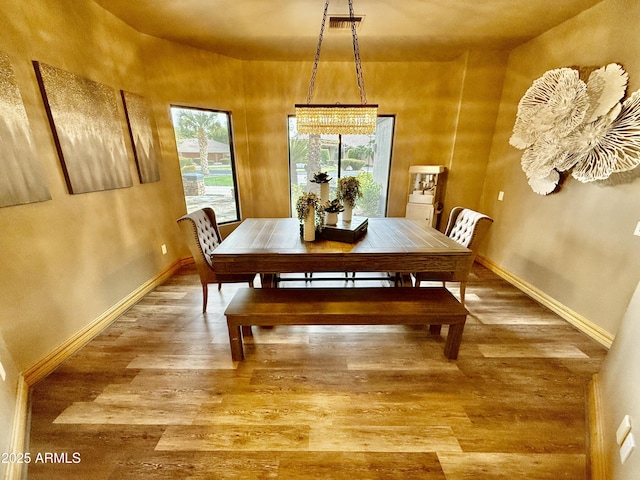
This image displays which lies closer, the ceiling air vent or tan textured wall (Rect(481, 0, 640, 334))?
tan textured wall (Rect(481, 0, 640, 334))

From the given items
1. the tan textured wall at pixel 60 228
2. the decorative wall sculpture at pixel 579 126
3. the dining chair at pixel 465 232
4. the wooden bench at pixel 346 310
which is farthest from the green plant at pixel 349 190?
the tan textured wall at pixel 60 228

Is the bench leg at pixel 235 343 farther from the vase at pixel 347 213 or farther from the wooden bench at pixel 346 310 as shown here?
the vase at pixel 347 213

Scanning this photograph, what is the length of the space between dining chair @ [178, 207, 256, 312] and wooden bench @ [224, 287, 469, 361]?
1.50ft

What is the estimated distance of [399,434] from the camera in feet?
4.84

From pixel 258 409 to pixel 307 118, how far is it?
227 cm

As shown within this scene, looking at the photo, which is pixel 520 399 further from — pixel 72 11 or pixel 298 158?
pixel 72 11

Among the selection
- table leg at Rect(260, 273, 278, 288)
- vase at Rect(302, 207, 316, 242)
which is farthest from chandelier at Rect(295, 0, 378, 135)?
table leg at Rect(260, 273, 278, 288)

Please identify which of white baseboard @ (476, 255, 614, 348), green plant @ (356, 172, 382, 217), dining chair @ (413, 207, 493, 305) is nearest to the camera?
white baseboard @ (476, 255, 614, 348)

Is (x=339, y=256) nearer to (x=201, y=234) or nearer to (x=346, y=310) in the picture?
(x=346, y=310)

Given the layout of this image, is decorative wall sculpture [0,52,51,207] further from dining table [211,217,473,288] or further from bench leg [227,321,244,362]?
bench leg [227,321,244,362]

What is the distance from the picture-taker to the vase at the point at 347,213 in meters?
2.29

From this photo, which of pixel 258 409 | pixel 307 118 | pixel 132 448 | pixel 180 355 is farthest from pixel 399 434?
pixel 307 118

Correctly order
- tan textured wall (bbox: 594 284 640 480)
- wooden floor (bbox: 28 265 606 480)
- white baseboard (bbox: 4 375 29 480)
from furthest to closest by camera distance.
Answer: wooden floor (bbox: 28 265 606 480) < white baseboard (bbox: 4 375 29 480) < tan textured wall (bbox: 594 284 640 480)

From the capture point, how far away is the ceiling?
2312 mm
